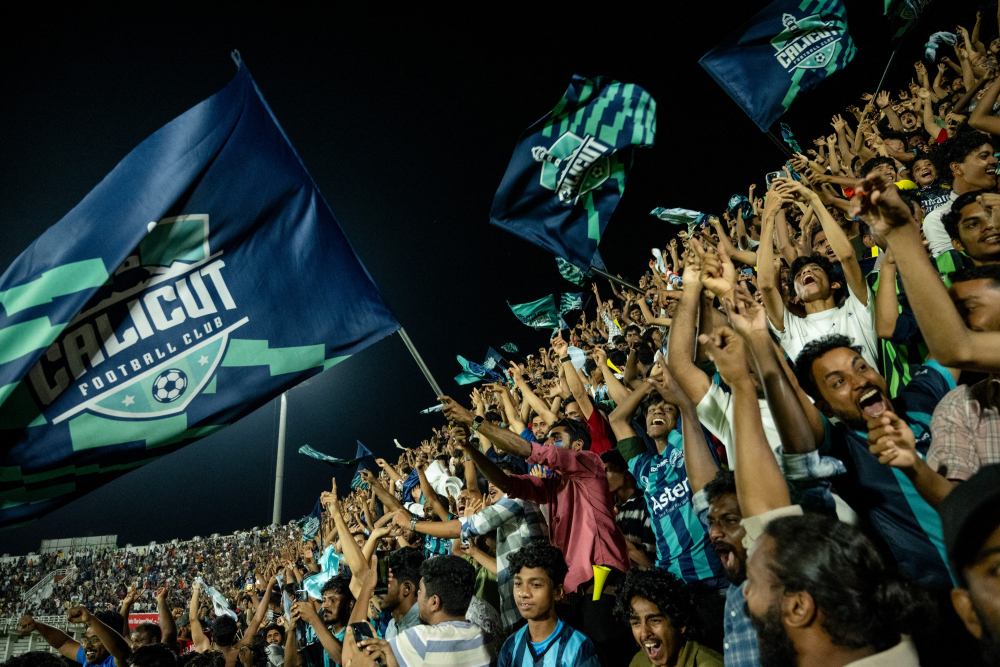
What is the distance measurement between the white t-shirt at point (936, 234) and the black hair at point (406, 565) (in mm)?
4309

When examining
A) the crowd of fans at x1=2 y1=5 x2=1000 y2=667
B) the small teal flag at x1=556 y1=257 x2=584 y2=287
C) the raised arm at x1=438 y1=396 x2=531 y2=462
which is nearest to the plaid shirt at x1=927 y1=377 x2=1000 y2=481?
the crowd of fans at x1=2 y1=5 x2=1000 y2=667

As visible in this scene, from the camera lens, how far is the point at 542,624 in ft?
10.4

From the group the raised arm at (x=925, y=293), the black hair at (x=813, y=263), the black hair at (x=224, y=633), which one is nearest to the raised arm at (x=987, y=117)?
the black hair at (x=813, y=263)

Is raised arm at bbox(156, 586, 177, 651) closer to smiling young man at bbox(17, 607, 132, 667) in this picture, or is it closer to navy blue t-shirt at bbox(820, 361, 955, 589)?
smiling young man at bbox(17, 607, 132, 667)

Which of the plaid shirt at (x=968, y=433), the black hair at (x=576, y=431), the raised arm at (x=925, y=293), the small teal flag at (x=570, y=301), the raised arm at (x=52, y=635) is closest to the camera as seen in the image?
the raised arm at (x=925, y=293)

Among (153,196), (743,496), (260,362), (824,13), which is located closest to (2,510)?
(260,362)

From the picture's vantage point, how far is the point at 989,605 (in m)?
1.30

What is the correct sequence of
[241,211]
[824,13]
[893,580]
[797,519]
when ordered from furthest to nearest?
[824,13] < [241,211] < [797,519] < [893,580]

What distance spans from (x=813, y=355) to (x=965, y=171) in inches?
112

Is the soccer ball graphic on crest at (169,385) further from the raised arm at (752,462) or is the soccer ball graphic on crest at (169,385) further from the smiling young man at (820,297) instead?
the smiling young man at (820,297)

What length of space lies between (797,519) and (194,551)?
3965 centimetres

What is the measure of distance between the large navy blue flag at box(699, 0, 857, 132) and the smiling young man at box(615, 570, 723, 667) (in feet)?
19.8

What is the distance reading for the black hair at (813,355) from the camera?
8.39 ft

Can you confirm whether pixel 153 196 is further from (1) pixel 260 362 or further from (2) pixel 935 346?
(2) pixel 935 346
